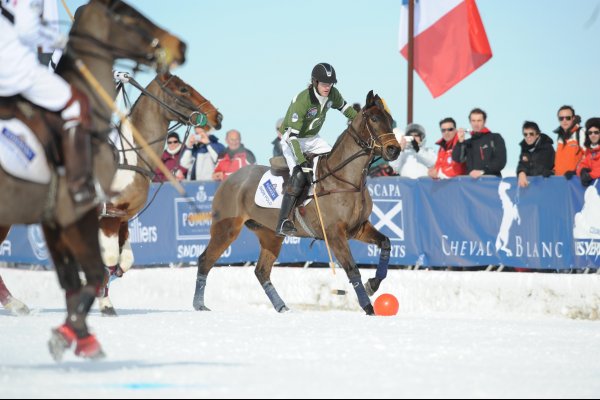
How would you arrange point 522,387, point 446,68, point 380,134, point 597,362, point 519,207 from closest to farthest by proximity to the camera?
1. point 522,387
2. point 597,362
3. point 380,134
4. point 519,207
5. point 446,68

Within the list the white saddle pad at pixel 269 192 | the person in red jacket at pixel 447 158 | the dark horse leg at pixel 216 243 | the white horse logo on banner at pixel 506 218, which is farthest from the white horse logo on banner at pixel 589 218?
the dark horse leg at pixel 216 243

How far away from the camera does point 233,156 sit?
847 inches

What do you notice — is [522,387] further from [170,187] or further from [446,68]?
[446,68]

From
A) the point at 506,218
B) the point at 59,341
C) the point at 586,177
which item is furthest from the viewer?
the point at 506,218

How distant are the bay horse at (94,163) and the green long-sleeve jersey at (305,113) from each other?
5.84 metres

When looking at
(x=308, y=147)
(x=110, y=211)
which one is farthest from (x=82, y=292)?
(x=308, y=147)

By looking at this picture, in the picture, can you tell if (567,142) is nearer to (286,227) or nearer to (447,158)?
(447,158)

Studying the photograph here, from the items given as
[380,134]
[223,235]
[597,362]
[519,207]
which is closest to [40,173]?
[597,362]

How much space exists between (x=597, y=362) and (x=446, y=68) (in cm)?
1513

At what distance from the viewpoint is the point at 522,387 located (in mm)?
8211

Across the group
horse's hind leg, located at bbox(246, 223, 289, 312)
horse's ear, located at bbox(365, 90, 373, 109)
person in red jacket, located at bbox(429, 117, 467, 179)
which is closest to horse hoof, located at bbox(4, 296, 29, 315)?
horse's hind leg, located at bbox(246, 223, 289, 312)

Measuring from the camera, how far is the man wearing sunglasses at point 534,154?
16.9m

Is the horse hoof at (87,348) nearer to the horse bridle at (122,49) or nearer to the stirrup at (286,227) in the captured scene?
the horse bridle at (122,49)

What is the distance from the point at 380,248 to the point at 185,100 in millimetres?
3312
